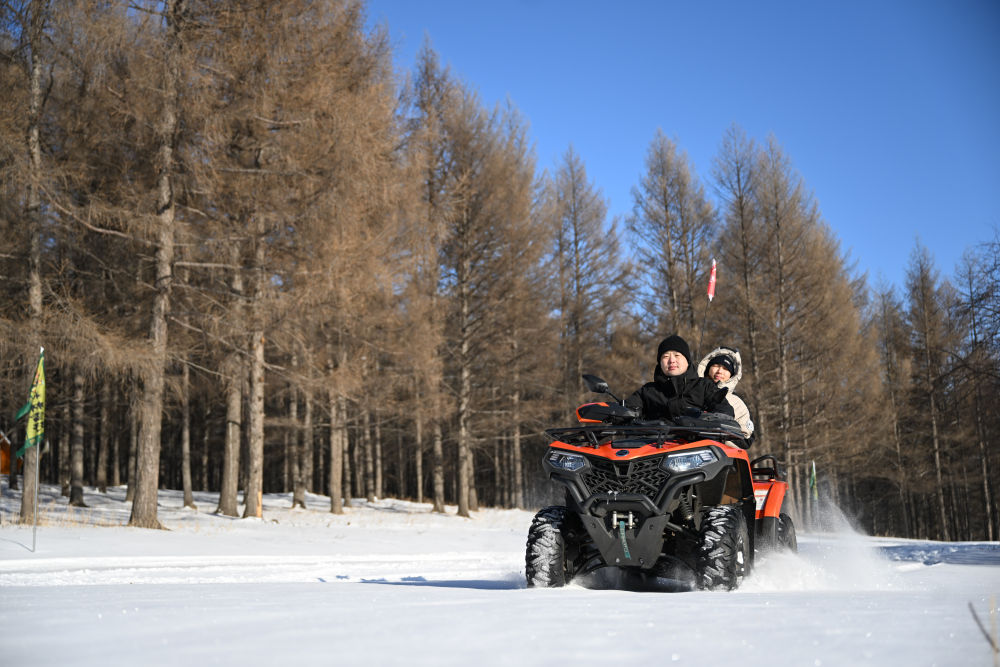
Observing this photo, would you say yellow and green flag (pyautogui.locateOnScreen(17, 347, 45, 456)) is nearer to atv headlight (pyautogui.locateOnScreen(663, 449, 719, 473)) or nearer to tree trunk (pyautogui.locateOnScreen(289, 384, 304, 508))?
tree trunk (pyautogui.locateOnScreen(289, 384, 304, 508))

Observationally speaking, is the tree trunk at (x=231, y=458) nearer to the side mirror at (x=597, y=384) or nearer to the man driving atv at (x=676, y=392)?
the man driving atv at (x=676, y=392)

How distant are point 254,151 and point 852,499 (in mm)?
42233

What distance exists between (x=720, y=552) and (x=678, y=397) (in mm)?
1667

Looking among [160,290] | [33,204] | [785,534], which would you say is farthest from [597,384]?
[33,204]

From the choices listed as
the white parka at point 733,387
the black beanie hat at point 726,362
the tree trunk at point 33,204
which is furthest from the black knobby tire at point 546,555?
the tree trunk at point 33,204

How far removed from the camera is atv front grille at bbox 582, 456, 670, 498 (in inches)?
200

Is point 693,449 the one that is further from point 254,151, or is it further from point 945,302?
point 945,302

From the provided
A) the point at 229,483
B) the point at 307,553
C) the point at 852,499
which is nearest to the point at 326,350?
the point at 229,483

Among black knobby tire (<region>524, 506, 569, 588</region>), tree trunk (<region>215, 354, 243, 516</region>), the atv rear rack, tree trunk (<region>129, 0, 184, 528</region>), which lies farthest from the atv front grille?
tree trunk (<region>215, 354, 243, 516</region>)

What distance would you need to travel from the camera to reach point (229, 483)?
61.7 ft

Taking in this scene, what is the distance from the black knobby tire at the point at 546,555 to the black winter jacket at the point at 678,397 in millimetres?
1227

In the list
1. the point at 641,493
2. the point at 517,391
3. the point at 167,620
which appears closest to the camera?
the point at 167,620

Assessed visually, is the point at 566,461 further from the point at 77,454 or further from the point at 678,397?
the point at 77,454

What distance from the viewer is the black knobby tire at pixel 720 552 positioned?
16.1ft
